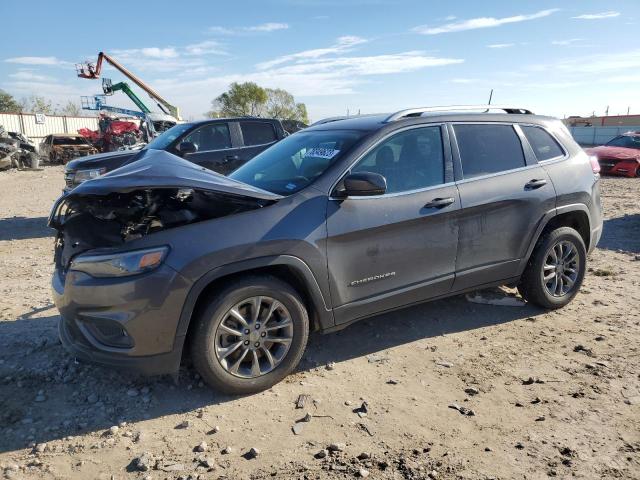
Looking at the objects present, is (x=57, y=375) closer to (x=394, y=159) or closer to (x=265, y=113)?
(x=394, y=159)

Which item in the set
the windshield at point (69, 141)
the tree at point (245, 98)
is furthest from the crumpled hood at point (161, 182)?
the tree at point (245, 98)

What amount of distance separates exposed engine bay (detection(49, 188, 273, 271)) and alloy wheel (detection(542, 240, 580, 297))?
2.87 meters

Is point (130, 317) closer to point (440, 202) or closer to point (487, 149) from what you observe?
point (440, 202)

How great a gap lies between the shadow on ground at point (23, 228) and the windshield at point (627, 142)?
18344 mm

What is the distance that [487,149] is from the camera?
4.32 metres

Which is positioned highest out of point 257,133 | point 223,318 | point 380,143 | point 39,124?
point 39,124

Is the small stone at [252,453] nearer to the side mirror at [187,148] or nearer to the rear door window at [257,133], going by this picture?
the side mirror at [187,148]

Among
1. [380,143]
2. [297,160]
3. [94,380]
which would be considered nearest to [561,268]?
[380,143]

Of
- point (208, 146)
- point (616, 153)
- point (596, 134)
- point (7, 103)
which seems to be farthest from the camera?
point (7, 103)

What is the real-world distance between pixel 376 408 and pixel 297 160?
205 cm

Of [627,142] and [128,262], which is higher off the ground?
[627,142]

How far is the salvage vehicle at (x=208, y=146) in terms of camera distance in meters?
8.39

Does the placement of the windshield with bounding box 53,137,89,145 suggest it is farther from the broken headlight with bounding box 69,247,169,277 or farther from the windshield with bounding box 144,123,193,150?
the broken headlight with bounding box 69,247,169,277

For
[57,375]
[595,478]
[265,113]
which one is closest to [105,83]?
[265,113]
